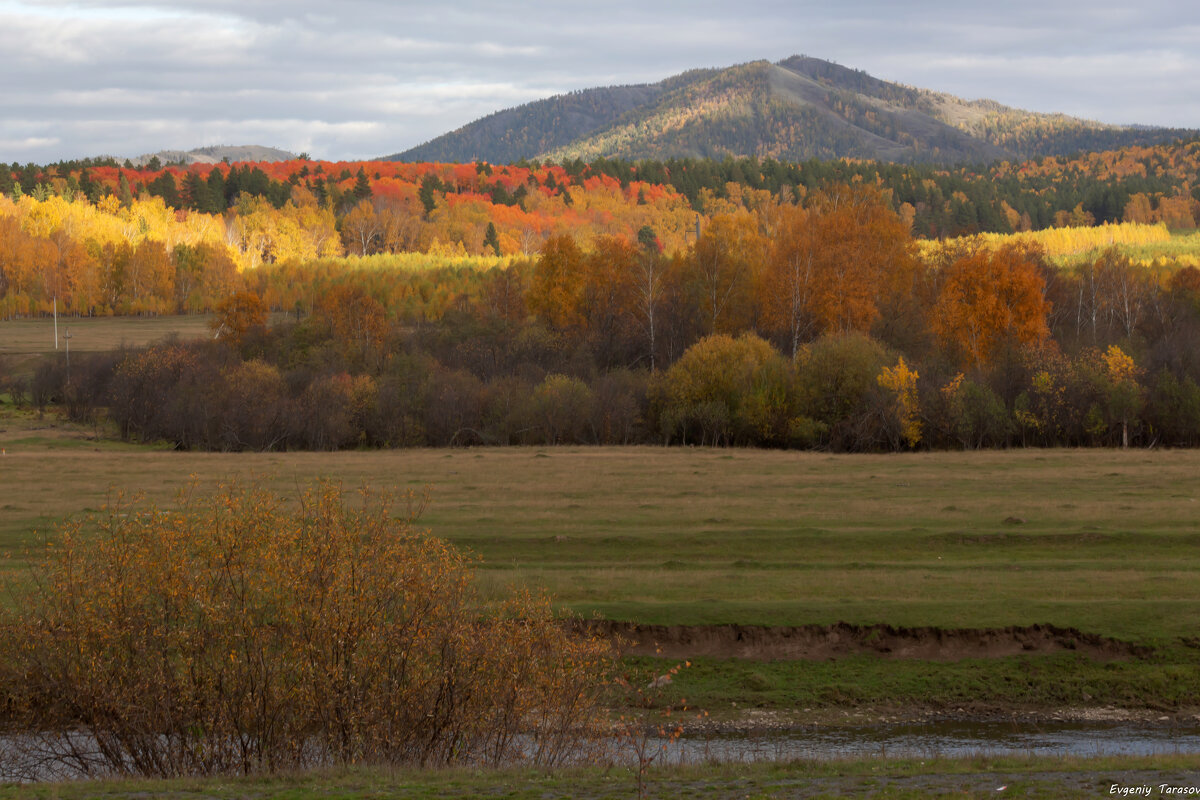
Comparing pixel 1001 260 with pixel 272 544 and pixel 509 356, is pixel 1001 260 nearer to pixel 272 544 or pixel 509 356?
pixel 509 356

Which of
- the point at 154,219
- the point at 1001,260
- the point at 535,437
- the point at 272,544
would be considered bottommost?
the point at 535,437

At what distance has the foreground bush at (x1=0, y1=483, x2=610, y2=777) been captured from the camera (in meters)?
18.4

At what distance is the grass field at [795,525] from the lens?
28.0 m

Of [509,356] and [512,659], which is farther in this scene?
[509,356]

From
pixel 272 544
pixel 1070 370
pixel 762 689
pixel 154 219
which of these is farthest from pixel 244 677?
pixel 154 219

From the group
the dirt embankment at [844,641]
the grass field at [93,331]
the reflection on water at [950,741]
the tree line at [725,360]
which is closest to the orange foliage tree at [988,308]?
the tree line at [725,360]

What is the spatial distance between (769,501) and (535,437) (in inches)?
1221

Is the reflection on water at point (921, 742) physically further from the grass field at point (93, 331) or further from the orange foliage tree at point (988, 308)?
the grass field at point (93, 331)

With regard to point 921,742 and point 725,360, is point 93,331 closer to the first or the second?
point 725,360

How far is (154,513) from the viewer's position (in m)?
19.7

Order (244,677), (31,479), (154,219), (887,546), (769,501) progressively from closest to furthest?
1. (244,677)
2. (887,546)
3. (769,501)
4. (31,479)
5. (154,219)

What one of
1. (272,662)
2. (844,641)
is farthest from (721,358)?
(272,662)

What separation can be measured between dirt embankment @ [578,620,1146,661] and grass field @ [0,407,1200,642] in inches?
12.9

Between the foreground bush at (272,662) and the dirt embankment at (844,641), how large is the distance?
7.11m
